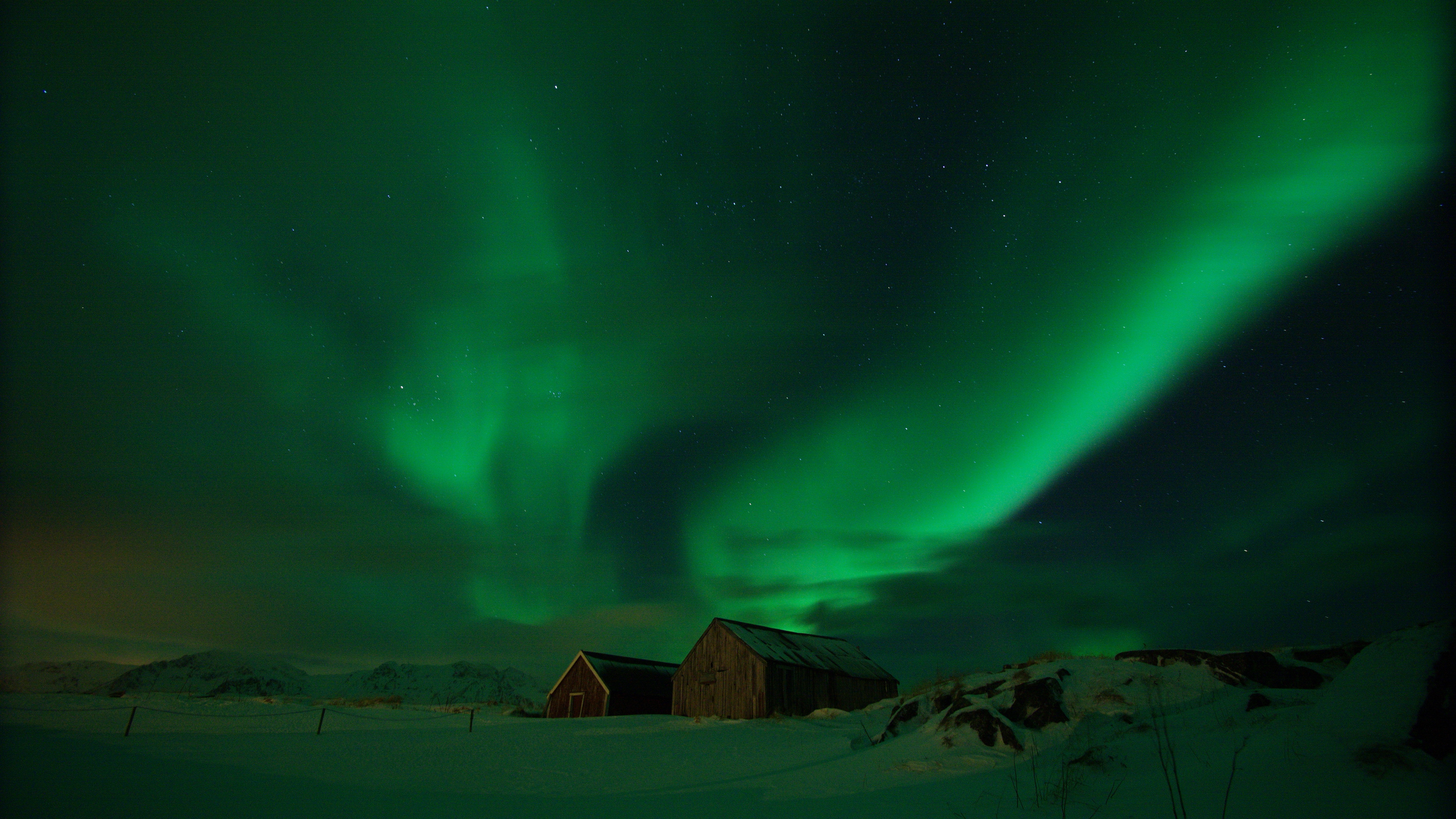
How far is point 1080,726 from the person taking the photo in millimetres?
12477

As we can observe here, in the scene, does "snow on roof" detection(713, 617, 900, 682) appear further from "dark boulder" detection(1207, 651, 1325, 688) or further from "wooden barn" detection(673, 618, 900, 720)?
"dark boulder" detection(1207, 651, 1325, 688)

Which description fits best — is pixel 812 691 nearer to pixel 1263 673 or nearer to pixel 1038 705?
pixel 1038 705

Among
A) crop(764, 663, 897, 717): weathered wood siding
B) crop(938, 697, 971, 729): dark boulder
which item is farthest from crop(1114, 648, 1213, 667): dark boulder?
crop(764, 663, 897, 717): weathered wood siding

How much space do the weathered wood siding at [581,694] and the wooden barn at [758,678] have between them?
452cm

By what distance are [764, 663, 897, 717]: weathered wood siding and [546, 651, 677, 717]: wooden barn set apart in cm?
872

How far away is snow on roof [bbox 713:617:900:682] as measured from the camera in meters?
39.4

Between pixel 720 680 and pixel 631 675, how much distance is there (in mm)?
8085

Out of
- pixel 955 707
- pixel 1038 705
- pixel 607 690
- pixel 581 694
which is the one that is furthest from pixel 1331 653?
pixel 581 694

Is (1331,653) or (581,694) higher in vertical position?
(581,694)

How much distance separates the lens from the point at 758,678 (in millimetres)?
37125

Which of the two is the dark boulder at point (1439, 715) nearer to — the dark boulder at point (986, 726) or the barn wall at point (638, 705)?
the dark boulder at point (986, 726)

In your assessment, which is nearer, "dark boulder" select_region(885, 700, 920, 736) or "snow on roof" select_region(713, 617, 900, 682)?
"dark boulder" select_region(885, 700, 920, 736)

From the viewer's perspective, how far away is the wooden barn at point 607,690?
41375mm

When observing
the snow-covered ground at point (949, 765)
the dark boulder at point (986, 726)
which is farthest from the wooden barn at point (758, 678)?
the dark boulder at point (986, 726)
